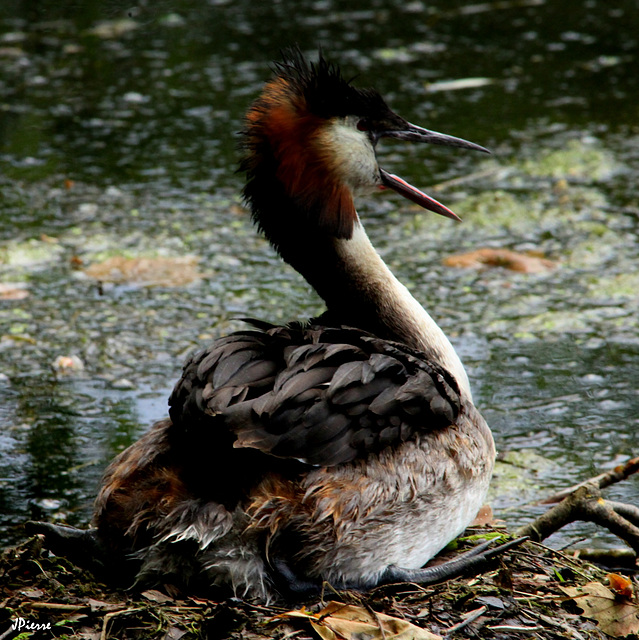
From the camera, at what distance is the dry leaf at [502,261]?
6.20 metres

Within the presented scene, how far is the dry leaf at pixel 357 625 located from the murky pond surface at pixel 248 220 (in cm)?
126

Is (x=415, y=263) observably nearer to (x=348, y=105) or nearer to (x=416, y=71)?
(x=348, y=105)

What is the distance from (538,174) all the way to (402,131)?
3447 mm

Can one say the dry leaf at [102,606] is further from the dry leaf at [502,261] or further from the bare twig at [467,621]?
the dry leaf at [502,261]

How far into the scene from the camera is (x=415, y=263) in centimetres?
626

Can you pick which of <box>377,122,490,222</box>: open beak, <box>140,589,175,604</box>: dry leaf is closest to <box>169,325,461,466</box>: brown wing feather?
<box>140,589,175,604</box>: dry leaf

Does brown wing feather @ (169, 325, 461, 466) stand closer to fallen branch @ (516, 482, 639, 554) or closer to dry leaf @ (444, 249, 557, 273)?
fallen branch @ (516, 482, 639, 554)

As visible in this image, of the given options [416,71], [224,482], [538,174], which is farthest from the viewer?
[416,71]

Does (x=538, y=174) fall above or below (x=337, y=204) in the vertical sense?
below

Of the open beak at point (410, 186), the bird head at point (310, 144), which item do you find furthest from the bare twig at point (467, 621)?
the open beak at point (410, 186)

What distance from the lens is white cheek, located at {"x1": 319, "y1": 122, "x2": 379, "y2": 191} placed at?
153 inches

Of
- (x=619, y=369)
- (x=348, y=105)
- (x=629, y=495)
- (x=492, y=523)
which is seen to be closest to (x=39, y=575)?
(x=492, y=523)

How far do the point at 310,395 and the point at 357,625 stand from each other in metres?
0.69

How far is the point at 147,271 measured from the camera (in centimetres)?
615
